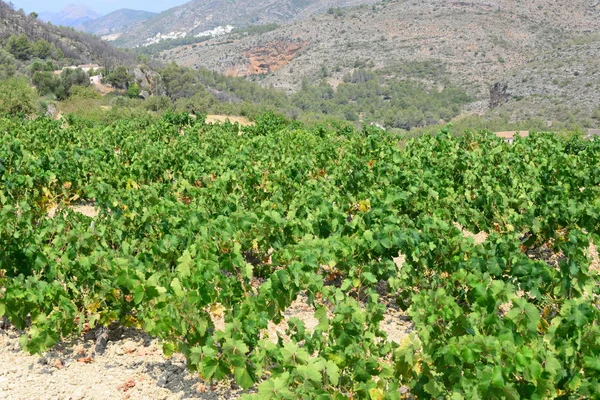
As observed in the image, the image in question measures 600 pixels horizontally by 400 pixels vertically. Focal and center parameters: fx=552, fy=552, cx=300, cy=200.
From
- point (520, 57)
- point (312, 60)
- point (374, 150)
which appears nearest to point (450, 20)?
point (520, 57)

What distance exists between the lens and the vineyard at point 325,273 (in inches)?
139

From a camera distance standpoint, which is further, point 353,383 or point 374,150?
point 374,150

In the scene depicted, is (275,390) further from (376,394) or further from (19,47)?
(19,47)

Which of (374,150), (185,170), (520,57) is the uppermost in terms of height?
(185,170)

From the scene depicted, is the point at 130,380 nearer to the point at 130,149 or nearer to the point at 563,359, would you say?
the point at 563,359

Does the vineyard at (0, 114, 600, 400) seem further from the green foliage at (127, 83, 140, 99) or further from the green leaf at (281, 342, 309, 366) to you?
the green foliage at (127, 83, 140, 99)

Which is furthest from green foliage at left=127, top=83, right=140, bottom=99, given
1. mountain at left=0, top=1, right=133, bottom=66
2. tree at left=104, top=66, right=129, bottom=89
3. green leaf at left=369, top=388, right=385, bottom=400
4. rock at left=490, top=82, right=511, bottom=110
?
green leaf at left=369, top=388, right=385, bottom=400

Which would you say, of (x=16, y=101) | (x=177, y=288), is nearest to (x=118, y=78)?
(x=16, y=101)

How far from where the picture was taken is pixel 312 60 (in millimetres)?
106125

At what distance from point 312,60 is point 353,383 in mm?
106180

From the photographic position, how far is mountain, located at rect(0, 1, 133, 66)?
60509 millimetres

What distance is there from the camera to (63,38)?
2672 inches

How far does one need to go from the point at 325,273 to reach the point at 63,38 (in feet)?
236

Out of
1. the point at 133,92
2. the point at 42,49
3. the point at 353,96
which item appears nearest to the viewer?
the point at 133,92
